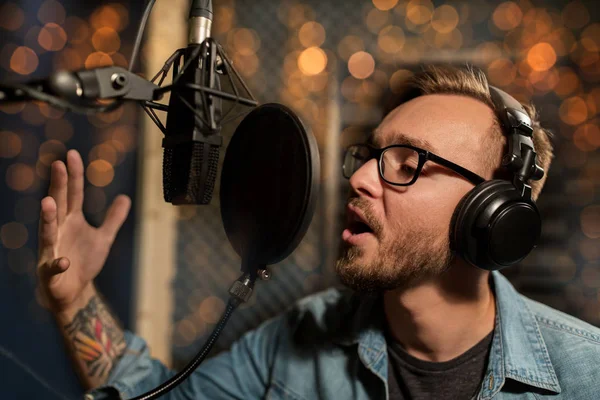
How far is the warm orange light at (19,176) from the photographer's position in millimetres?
1553

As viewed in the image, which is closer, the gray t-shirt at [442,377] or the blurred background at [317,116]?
the gray t-shirt at [442,377]

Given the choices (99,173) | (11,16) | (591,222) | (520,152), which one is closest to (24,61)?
(11,16)

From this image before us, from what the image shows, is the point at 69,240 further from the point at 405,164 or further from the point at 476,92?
the point at 476,92

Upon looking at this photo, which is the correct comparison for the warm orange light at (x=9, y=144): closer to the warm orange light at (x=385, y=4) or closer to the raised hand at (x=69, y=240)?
the raised hand at (x=69, y=240)

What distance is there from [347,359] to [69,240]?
0.64 meters

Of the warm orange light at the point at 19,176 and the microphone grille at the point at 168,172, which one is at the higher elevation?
the microphone grille at the point at 168,172

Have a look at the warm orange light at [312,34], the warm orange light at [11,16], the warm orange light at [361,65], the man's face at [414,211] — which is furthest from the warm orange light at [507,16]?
the warm orange light at [11,16]

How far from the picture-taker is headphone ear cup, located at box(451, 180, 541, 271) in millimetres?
812

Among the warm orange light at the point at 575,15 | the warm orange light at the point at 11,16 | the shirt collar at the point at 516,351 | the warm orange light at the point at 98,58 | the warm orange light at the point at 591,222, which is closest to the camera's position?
the shirt collar at the point at 516,351

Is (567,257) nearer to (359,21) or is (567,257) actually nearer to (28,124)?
→ (359,21)

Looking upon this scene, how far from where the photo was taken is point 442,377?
968 mm

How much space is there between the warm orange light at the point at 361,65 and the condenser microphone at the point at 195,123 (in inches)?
58.9

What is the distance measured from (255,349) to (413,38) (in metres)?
1.50

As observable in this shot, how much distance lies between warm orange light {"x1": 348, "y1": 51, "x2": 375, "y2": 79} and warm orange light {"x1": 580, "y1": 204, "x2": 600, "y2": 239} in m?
1.03
